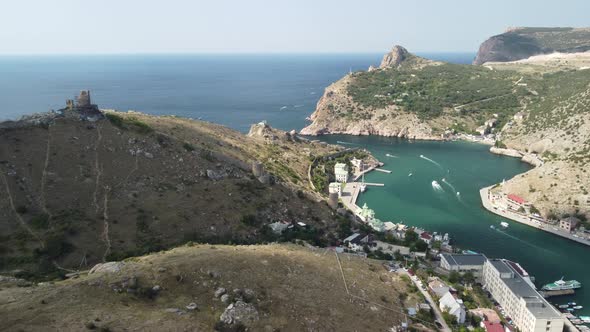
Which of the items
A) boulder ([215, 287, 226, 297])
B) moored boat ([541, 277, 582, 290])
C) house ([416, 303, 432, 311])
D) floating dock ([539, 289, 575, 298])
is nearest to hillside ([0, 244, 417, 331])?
boulder ([215, 287, 226, 297])

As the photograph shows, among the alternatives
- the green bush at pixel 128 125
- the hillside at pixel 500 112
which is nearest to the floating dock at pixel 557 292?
the hillside at pixel 500 112

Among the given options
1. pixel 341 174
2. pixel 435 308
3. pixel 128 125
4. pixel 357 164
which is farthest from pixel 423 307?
pixel 357 164

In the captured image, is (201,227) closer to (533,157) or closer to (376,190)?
(376,190)

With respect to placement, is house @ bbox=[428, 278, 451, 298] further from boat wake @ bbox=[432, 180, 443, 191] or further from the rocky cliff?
the rocky cliff

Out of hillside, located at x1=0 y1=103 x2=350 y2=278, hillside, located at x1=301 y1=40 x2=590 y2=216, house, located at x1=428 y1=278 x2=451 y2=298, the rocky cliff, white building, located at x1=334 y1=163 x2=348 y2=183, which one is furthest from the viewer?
the rocky cliff

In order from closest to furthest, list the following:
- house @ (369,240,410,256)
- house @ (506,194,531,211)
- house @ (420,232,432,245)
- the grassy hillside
A: house @ (369,240,410,256) → house @ (420,232,432,245) → house @ (506,194,531,211) → the grassy hillside

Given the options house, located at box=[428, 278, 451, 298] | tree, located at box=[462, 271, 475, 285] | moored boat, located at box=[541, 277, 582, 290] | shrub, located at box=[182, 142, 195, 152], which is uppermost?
shrub, located at box=[182, 142, 195, 152]

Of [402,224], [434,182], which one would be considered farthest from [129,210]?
[434,182]
